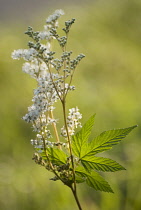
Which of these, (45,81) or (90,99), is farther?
(90,99)

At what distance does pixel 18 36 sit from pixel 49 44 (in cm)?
162

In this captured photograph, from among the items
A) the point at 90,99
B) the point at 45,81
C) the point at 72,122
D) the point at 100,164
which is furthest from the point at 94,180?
the point at 90,99

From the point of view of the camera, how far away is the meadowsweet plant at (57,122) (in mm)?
741

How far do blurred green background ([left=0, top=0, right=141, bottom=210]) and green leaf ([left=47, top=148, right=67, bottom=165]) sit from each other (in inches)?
23.2

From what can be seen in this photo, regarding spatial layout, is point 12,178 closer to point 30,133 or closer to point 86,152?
point 30,133

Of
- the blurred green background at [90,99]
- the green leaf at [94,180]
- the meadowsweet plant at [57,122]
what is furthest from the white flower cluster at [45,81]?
the blurred green background at [90,99]

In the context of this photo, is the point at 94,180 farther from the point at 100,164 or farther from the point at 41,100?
the point at 41,100

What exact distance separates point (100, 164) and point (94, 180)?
50 mm

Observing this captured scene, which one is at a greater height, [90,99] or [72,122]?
[90,99]

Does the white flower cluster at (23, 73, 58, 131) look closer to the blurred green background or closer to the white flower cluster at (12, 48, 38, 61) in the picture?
the white flower cluster at (12, 48, 38, 61)

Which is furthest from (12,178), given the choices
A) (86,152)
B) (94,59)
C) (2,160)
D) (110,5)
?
(110,5)

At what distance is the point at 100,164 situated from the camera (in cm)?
81

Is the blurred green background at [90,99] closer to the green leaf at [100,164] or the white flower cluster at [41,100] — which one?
the green leaf at [100,164]

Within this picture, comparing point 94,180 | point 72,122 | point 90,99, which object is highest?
point 90,99
